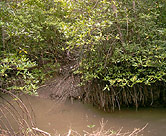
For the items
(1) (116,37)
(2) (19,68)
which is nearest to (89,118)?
(1) (116,37)

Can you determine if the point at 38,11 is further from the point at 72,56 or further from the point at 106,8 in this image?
the point at 106,8

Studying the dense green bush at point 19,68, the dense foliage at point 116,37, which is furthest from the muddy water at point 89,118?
the dense green bush at point 19,68

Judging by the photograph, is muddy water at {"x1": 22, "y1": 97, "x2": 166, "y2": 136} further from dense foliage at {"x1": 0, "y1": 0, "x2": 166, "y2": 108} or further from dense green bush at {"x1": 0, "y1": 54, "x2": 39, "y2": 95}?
dense green bush at {"x1": 0, "y1": 54, "x2": 39, "y2": 95}

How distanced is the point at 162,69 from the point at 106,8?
1491mm

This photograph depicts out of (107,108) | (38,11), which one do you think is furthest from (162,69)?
(38,11)

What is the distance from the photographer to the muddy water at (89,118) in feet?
13.6

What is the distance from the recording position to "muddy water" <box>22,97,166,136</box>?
4.15 m

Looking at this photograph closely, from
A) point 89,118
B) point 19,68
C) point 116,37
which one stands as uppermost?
point 116,37

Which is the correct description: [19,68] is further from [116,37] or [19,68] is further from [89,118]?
[89,118]

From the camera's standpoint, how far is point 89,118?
459 centimetres

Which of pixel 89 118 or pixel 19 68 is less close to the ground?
pixel 19 68

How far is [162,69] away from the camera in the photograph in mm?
3895

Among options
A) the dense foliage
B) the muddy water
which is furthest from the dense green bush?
the muddy water

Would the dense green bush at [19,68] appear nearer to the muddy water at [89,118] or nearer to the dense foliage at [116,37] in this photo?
the dense foliage at [116,37]
